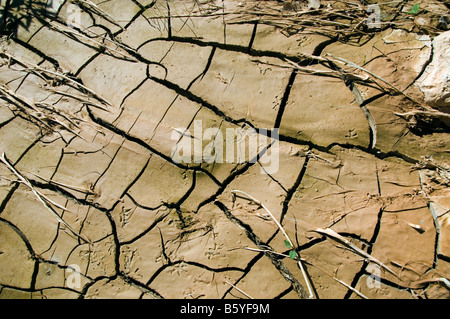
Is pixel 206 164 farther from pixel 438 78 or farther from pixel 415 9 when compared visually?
pixel 415 9

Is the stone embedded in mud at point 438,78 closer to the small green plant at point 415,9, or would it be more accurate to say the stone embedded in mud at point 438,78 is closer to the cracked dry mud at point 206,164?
the cracked dry mud at point 206,164

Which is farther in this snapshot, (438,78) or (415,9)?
(415,9)

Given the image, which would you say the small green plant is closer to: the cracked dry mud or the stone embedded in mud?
the cracked dry mud

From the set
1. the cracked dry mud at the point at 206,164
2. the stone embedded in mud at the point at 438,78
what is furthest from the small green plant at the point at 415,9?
the stone embedded in mud at the point at 438,78

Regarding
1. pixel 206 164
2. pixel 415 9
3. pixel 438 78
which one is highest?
pixel 415 9

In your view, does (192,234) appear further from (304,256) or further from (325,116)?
(325,116)

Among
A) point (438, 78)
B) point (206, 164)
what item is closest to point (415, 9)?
point (438, 78)
